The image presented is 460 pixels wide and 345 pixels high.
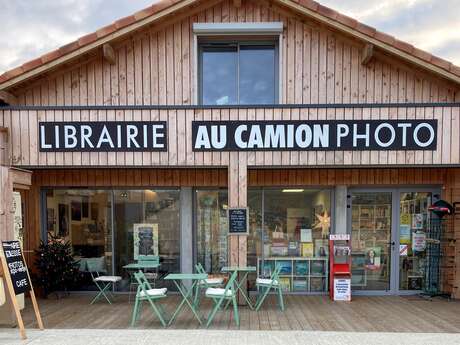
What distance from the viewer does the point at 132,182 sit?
6.24 m

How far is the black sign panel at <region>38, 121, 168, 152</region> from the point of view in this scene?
5.07 metres

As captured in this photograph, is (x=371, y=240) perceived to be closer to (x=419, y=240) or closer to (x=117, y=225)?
(x=419, y=240)

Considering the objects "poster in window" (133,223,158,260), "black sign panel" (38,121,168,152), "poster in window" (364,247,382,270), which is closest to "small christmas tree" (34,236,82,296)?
"poster in window" (133,223,158,260)

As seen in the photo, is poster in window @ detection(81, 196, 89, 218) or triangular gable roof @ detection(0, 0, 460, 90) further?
poster in window @ detection(81, 196, 89, 218)

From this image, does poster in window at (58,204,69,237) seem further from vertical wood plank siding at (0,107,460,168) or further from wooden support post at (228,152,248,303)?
wooden support post at (228,152,248,303)

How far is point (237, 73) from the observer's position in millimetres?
6219

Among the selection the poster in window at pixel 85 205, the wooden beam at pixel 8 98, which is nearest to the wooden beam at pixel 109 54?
the wooden beam at pixel 8 98

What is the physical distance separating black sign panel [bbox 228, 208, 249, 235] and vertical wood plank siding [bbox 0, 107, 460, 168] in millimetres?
837

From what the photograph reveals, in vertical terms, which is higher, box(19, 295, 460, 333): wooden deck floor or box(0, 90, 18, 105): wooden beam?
box(0, 90, 18, 105): wooden beam

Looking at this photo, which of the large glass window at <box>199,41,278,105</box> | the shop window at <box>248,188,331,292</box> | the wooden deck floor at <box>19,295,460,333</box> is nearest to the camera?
the wooden deck floor at <box>19,295,460,333</box>

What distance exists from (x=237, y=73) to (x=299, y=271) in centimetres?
438

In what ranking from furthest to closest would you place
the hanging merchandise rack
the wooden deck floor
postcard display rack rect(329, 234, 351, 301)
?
the hanging merchandise rack
postcard display rack rect(329, 234, 351, 301)
the wooden deck floor

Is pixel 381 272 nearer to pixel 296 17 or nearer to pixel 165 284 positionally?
pixel 165 284

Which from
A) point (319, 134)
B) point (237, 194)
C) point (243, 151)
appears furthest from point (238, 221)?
point (319, 134)
